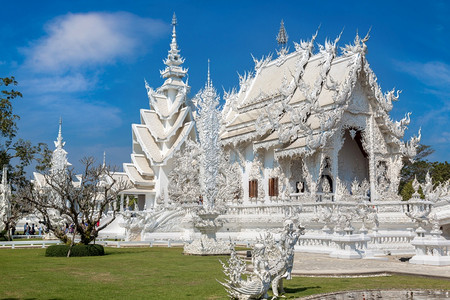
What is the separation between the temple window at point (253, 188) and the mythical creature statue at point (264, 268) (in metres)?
17.2

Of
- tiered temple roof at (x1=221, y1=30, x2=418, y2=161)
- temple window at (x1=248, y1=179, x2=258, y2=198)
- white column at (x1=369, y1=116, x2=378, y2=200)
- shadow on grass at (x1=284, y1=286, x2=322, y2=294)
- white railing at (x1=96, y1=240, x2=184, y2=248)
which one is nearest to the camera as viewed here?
shadow on grass at (x1=284, y1=286, x2=322, y2=294)

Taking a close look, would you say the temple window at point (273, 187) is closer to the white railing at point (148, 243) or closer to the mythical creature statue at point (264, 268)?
the white railing at point (148, 243)

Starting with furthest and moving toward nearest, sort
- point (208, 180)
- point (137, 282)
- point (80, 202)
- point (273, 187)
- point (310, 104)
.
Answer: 1. point (273, 187)
2. point (310, 104)
3. point (80, 202)
4. point (208, 180)
5. point (137, 282)

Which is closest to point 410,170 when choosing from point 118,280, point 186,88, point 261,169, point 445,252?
point 186,88

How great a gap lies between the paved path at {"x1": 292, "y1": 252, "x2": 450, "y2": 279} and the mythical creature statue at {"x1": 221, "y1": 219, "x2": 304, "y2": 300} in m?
2.27

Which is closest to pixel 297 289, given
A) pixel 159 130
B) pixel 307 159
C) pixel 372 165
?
pixel 307 159

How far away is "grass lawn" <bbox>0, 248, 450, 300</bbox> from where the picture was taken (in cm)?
809

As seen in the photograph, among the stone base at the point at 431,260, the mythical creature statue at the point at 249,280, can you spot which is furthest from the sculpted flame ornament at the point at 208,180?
the mythical creature statue at the point at 249,280

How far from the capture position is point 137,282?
9.48m

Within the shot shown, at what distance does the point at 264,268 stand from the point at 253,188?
18.8 m

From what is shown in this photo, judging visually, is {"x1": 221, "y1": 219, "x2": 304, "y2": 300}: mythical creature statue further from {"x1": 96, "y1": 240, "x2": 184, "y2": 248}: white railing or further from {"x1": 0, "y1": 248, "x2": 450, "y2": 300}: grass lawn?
{"x1": 96, "y1": 240, "x2": 184, "y2": 248}: white railing

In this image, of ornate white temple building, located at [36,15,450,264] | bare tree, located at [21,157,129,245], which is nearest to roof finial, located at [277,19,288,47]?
ornate white temple building, located at [36,15,450,264]

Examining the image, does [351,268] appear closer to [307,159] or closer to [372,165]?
[307,159]

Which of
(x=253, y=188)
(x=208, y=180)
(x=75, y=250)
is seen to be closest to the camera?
(x=75, y=250)
